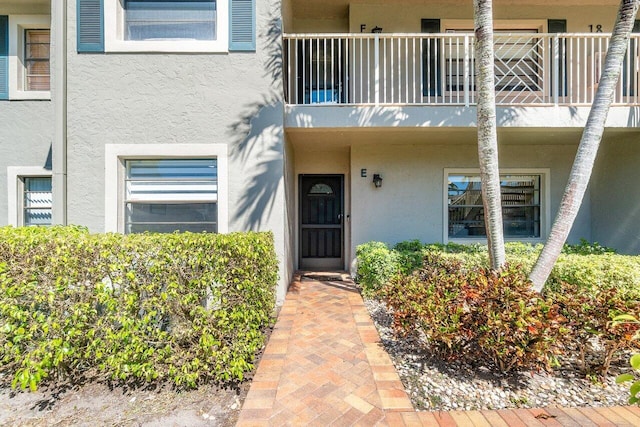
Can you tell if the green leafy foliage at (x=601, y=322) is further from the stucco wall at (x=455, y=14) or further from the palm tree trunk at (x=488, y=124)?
the stucco wall at (x=455, y=14)

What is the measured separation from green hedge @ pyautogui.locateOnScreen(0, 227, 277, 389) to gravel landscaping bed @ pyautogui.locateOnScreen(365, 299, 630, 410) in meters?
1.68

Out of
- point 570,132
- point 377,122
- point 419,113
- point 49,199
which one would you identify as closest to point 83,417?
point 49,199

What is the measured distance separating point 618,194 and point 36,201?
11381 mm

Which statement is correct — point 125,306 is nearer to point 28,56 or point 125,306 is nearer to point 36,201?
point 36,201

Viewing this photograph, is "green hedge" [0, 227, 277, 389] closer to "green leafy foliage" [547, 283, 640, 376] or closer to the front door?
"green leafy foliage" [547, 283, 640, 376]

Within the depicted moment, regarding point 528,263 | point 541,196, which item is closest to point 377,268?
point 528,263

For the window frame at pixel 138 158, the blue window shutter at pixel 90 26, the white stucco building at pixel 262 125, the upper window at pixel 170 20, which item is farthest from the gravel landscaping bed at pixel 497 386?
the blue window shutter at pixel 90 26

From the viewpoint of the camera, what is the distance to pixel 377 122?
205 inches

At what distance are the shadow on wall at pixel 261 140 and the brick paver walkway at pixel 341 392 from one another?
189 centimetres

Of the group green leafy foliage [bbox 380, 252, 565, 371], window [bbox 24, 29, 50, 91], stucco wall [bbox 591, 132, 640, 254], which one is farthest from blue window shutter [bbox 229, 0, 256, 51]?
stucco wall [bbox 591, 132, 640, 254]

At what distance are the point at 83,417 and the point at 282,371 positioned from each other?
167cm

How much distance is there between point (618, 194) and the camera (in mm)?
5988

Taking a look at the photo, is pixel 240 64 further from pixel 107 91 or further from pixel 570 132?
pixel 570 132

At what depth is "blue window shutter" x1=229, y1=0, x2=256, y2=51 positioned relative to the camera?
15.2 ft
